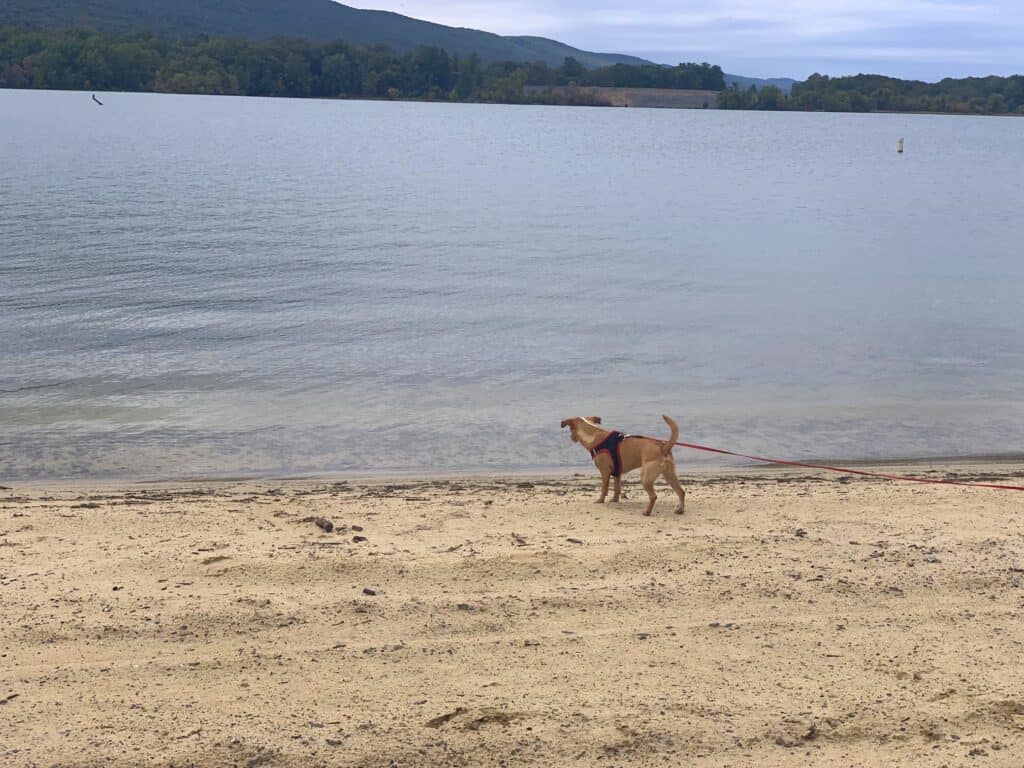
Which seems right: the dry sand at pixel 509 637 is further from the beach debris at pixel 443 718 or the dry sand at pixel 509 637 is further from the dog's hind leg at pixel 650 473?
the dog's hind leg at pixel 650 473

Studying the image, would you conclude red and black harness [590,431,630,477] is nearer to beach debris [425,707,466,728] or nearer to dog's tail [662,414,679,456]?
dog's tail [662,414,679,456]

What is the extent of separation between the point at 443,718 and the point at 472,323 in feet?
45.5

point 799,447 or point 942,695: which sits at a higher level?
point 942,695

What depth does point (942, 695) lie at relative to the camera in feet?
17.3

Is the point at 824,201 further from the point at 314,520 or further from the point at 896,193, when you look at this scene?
the point at 314,520

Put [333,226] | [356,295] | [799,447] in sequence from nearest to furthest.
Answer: [799,447] < [356,295] < [333,226]

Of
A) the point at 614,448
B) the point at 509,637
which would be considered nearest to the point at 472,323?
the point at 614,448

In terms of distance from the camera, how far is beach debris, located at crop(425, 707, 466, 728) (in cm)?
494

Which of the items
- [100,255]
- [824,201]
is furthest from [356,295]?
[824,201]

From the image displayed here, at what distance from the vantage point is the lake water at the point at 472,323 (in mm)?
12195

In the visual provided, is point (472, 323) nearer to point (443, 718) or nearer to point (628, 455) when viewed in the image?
point (628, 455)

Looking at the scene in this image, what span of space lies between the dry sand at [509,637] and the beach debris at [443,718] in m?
0.01

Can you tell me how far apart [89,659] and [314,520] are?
8.64ft

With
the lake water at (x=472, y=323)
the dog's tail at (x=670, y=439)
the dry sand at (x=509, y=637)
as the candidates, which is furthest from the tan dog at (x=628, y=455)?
the lake water at (x=472, y=323)
